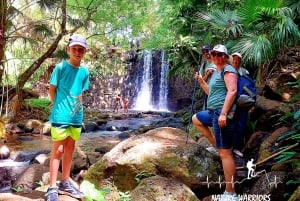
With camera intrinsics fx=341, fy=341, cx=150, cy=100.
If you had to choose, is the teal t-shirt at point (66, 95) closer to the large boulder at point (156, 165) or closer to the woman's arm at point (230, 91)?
the large boulder at point (156, 165)

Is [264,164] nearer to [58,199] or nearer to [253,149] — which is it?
[253,149]

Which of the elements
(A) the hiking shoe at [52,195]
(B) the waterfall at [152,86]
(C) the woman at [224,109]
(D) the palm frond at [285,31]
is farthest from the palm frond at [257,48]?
(B) the waterfall at [152,86]

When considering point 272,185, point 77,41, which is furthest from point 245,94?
point 77,41

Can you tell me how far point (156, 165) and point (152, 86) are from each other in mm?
19427

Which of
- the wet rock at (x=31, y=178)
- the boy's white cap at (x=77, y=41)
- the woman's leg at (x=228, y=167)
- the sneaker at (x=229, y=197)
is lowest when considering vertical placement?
the wet rock at (x=31, y=178)

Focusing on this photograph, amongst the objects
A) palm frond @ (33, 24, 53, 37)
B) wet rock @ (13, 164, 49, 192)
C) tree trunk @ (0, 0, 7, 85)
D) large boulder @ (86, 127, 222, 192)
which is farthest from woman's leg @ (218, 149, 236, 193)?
palm frond @ (33, 24, 53, 37)

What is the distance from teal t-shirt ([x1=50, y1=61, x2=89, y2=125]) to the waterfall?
62.5 feet

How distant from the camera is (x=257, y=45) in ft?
17.7

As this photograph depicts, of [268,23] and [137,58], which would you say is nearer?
[268,23]

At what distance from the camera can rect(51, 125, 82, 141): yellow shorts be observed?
124 inches

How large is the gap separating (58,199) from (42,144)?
777 cm

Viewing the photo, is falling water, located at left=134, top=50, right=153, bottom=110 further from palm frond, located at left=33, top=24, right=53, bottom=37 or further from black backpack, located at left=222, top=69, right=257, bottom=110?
black backpack, located at left=222, top=69, right=257, bottom=110

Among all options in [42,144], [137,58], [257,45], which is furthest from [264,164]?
[137,58]

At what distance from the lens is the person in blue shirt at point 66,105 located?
125 inches
